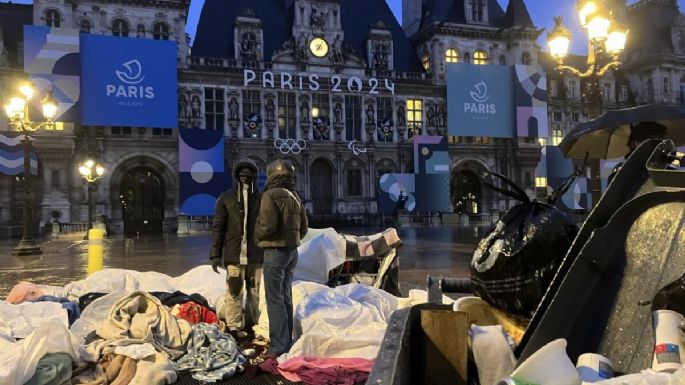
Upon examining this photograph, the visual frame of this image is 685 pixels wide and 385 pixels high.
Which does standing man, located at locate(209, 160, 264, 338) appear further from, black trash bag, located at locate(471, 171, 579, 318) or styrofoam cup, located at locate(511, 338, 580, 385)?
styrofoam cup, located at locate(511, 338, 580, 385)

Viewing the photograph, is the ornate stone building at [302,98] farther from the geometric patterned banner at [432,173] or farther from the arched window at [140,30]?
the geometric patterned banner at [432,173]

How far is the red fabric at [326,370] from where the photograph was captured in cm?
403

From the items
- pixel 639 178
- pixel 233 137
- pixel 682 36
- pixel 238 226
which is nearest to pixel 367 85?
pixel 233 137

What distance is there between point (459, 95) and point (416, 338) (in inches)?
1244

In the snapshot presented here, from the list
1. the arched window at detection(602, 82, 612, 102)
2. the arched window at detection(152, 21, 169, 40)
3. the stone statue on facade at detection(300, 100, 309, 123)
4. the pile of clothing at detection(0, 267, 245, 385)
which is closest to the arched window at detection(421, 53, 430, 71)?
the stone statue on facade at detection(300, 100, 309, 123)

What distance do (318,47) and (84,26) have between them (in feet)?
42.4

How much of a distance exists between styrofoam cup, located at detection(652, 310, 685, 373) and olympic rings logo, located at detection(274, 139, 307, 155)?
3043cm

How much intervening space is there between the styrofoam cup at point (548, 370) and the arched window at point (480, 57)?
124 feet

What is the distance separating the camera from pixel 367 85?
33812 mm

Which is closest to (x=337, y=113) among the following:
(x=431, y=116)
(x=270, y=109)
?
(x=270, y=109)

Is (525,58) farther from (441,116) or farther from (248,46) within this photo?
(248,46)

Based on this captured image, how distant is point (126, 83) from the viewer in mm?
26891

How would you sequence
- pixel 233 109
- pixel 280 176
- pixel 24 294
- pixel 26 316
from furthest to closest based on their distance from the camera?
pixel 233 109
pixel 24 294
pixel 26 316
pixel 280 176

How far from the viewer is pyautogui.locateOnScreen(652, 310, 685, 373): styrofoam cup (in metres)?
1.65
